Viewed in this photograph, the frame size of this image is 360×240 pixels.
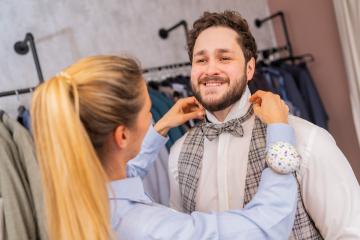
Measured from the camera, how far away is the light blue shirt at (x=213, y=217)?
2.61 feet

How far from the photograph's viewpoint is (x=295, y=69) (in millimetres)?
2295

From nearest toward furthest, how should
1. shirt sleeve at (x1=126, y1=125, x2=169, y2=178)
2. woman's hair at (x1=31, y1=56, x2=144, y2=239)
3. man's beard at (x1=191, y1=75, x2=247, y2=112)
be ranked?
woman's hair at (x1=31, y1=56, x2=144, y2=239)
man's beard at (x1=191, y1=75, x2=247, y2=112)
shirt sleeve at (x1=126, y1=125, x2=169, y2=178)

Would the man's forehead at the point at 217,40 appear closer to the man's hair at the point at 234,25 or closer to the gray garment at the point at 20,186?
the man's hair at the point at 234,25

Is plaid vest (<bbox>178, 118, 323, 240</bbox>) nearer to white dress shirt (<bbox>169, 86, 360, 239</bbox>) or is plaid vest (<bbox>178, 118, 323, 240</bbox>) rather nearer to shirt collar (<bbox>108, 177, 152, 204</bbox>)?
white dress shirt (<bbox>169, 86, 360, 239</bbox>)

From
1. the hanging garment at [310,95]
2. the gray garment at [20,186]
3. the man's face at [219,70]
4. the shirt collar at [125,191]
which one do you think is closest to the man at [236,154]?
the man's face at [219,70]

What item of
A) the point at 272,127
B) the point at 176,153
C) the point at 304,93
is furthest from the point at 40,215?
the point at 304,93

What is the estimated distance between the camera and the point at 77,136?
725 millimetres

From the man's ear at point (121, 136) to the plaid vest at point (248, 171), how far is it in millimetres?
366

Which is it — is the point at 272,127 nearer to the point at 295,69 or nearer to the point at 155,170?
the point at 155,170

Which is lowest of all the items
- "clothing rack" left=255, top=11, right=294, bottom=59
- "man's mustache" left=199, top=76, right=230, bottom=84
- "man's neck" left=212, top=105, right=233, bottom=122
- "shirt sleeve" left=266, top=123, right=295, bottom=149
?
"shirt sleeve" left=266, top=123, right=295, bottom=149

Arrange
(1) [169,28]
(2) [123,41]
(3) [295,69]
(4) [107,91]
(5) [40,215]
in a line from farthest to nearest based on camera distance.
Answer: (3) [295,69] → (1) [169,28] → (2) [123,41] → (5) [40,215] → (4) [107,91]

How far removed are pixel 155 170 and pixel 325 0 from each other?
1.61 m

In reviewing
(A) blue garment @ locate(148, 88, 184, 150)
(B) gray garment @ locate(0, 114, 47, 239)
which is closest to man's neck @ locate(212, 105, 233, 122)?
(A) blue garment @ locate(148, 88, 184, 150)

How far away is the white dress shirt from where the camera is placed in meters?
0.95
